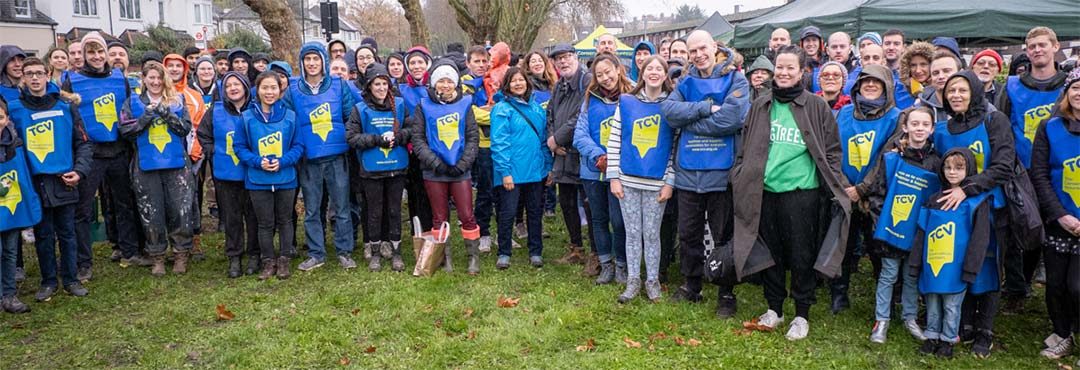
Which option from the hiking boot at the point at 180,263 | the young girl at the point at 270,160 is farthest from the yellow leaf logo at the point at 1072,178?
the hiking boot at the point at 180,263

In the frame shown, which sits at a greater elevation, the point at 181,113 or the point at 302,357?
the point at 181,113

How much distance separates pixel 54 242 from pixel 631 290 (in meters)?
4.78

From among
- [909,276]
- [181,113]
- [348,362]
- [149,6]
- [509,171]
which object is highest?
[149,6]

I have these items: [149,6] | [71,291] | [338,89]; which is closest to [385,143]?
[338,89]

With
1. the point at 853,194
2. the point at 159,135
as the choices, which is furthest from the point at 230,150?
the point at 853,194

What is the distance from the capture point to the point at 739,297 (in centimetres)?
609

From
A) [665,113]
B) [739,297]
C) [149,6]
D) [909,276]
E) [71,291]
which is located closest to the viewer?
[909,276]

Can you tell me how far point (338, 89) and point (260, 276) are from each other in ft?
5.92

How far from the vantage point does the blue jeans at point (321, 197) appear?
704 centimetres

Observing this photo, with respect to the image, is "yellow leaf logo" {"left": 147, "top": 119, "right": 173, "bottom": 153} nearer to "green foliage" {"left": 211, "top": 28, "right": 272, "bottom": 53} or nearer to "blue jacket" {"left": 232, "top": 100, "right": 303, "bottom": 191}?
"blue jacket" {"left": 232, "top": 100, "right": 303, "bottom": 191}

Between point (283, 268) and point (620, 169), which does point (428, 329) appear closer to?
point (620, 169)

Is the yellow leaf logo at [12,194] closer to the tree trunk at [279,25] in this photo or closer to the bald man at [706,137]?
the bald man at [706,137]

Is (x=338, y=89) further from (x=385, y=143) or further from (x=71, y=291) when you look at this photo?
(x=71, y=291)

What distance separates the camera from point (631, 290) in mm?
6008
